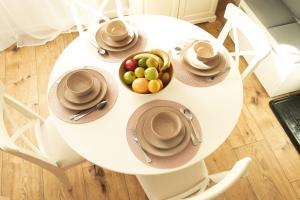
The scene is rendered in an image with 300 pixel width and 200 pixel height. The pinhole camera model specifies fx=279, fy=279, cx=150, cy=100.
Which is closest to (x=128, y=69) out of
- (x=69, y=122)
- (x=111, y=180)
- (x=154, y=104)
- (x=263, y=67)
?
(x=154, y=104)

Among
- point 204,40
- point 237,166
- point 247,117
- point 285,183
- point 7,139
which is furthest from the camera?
point 247,117

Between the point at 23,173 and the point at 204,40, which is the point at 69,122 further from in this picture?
the point at 23,173

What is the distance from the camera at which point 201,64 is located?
1239 mm

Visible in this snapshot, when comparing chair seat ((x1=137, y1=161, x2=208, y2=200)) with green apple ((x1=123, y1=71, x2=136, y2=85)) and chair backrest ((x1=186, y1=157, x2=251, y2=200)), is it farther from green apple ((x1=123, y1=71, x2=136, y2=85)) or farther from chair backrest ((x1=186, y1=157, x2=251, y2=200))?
green apple ((x1=123, y1=71, x2=136, y2=85))

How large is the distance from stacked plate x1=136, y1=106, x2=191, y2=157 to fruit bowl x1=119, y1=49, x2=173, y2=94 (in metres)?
0.10

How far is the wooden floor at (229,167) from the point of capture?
166cm

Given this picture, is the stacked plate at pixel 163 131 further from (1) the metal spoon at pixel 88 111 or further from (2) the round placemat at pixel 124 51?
(2) the round placemat at pixel 124 51

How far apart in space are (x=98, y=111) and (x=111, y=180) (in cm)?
70

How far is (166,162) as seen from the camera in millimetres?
1037

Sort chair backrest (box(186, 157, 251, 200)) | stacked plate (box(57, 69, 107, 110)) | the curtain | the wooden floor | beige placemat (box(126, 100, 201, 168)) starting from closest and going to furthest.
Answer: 1. chair backrest (box(186, 157, 251, 200))
2. beige placemat (box(126, 100, 201, 168))
3. stacked plate (box(57, 69, 107, 110))
4. the wooden floor
5. the curtain

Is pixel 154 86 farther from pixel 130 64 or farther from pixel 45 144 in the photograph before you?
pixel 45 144

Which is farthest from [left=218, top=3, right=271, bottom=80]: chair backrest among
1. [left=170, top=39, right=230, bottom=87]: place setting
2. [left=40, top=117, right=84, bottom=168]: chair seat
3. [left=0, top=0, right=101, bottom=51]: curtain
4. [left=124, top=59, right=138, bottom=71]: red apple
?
[left=0, top=0, right=101, bottom=51]: curtain

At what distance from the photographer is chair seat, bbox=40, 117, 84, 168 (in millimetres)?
1323

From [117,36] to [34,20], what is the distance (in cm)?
125
